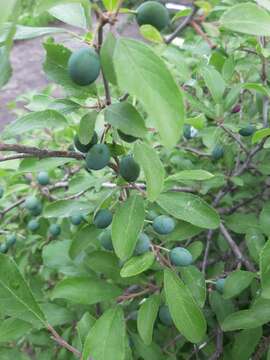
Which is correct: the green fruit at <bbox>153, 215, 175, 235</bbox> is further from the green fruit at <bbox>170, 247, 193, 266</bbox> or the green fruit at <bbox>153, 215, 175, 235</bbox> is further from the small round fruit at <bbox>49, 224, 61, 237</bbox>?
the small round fruit at <bbox>49, 224, 61, 237</bbox>

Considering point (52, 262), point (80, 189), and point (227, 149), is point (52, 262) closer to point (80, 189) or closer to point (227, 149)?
point (80, 189)

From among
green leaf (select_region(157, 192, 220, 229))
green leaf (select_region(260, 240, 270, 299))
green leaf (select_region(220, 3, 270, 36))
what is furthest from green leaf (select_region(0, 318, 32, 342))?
green leaf (select_region(220, 3, 270, 36))

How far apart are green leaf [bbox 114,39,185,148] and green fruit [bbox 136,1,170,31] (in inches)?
5.2

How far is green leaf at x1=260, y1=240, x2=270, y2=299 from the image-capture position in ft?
2.74

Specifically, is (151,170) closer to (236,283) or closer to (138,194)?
(138,194)

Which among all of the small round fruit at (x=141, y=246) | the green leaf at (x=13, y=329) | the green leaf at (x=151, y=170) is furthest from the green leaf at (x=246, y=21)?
the green leaf at (x=13, y=329)

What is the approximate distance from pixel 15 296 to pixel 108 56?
0.53m

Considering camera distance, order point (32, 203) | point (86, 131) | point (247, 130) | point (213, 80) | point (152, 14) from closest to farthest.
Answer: point (152, 14), point (86, 131), point (213, 80), point (247, 130), point (32, 203)

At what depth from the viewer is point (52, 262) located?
1244mm

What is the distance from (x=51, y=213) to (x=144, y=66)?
57cm

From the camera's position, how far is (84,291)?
40.7 inches

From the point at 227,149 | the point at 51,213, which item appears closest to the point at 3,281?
the point at 51,213

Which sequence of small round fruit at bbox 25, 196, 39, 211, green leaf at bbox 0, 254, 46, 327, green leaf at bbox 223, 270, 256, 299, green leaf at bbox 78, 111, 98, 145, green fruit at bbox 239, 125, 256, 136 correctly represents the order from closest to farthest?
green leaf at bbox 78, 111, 98, 145, green leaf at bbox 0, 254, 46, 327, green leaf at bbox 223, 270, 256, 299, green fruit at bbox 239, 125, 256, 136, small round fruit at bbox 25, 196, 39, 211

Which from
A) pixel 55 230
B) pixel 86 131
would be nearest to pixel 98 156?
pixel 86 131
